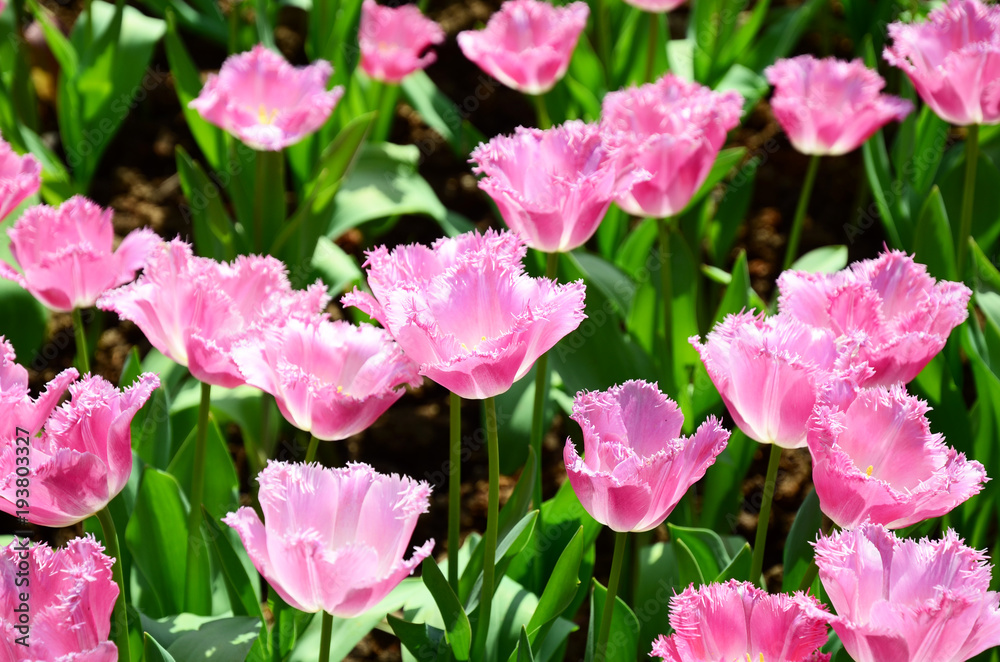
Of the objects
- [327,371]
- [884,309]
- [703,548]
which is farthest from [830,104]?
[327,371]

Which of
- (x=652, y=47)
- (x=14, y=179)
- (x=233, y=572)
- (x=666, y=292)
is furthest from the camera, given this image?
(x=652, y=47)

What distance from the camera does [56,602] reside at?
2.74 ft

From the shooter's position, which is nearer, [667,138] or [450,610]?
[450,610]

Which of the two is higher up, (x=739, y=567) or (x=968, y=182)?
(x=968, y=182)

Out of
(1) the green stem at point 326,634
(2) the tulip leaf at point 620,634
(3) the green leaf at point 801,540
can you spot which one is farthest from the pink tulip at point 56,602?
(3) the green leaf at point 801,540

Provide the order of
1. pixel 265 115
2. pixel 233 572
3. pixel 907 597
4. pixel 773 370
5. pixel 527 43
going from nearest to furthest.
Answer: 1. pixel 907 597
2. pixel 773 370
3. pixel 233 572
4. pixel 265 115
5. pixel 527 43

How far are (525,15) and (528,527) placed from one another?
1.17 metres

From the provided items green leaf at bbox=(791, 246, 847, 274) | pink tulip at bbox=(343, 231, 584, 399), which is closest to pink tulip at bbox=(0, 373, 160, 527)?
pink tulip at bbox=(343, 231, 584, 399)

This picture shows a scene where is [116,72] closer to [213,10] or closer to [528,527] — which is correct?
[213,10]

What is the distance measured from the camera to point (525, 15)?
6.36 feet

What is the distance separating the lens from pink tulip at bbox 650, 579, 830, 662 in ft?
2.73

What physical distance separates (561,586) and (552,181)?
0.42m

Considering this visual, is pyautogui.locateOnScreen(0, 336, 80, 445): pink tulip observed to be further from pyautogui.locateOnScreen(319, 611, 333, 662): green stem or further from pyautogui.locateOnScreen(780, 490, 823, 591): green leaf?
pyautogui.locateOnScreen(780, 490, 823, 591): green leaf

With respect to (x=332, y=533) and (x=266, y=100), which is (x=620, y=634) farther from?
(x=266, y=100)
